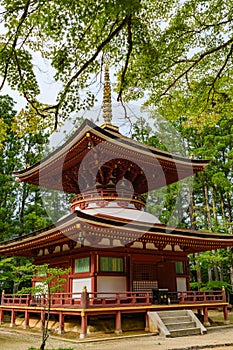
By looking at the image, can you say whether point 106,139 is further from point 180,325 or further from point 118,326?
point 180,325

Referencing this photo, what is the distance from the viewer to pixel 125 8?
5223 millimetres

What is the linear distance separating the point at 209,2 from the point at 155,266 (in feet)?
35.9

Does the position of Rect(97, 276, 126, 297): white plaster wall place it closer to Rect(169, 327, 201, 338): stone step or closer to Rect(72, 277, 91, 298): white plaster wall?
Rect(72, 277, 91, 298): white plaster wall

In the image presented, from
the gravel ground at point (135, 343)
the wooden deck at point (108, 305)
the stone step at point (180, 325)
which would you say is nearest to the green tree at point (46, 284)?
the wooden deck at point (108, 305)

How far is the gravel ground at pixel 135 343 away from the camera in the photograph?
9.49 metres

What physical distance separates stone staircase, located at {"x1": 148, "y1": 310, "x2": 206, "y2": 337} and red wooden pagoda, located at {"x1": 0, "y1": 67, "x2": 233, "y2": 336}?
599mm

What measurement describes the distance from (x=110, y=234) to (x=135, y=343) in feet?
12.3

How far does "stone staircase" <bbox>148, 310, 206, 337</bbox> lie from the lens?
1171 centimetres

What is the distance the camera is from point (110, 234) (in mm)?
12586

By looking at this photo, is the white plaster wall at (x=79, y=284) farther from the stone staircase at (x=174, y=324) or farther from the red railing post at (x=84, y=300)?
the stone staircase at (x=174, y=324)

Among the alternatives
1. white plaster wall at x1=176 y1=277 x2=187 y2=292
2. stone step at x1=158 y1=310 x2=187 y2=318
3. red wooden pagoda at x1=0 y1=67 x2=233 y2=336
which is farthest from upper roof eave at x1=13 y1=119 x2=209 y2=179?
stone step at x1=158 y1=310 x2=187 y2=318

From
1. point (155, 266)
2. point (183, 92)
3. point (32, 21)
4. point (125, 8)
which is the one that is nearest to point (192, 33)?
point (183, 92)

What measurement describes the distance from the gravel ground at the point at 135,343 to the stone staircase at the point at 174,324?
36 cm

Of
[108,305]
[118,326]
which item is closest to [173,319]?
[118,326]
